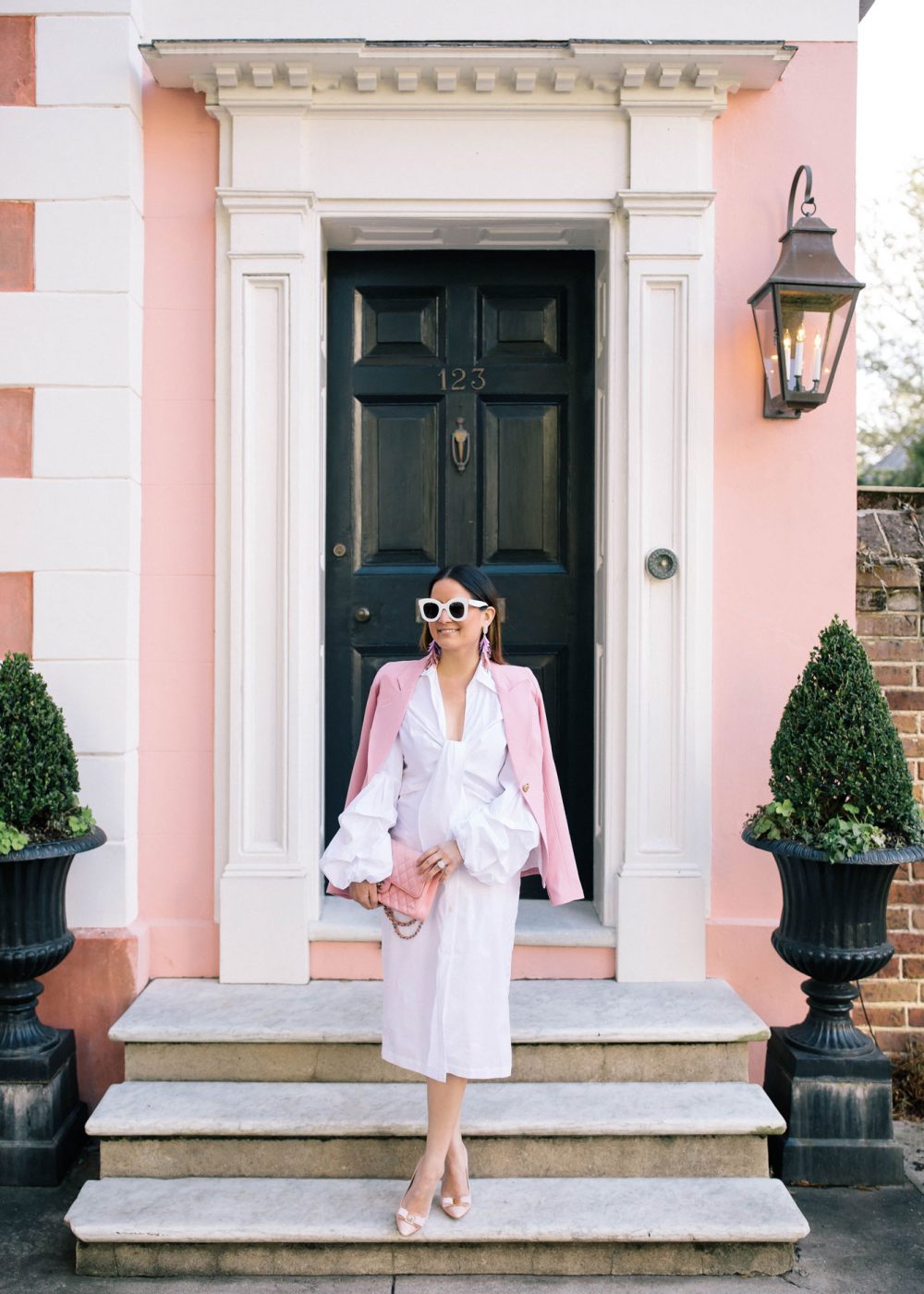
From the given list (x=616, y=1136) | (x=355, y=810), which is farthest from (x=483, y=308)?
(x=616, y=1136)

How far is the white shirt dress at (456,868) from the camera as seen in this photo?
281 centimetres

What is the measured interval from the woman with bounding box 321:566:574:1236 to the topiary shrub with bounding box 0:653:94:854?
41.3 inches

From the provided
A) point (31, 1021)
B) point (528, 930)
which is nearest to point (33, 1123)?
point (31, 1021)

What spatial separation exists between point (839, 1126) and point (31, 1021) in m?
2.51

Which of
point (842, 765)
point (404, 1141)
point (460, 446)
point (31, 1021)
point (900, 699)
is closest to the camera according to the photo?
point (404, 1141)

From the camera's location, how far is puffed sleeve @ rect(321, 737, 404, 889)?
111 inches

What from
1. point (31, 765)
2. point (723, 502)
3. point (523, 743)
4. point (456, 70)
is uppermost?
point (456, 70)

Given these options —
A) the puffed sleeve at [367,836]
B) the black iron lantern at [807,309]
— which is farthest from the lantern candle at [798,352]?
the puffed sleeve at [367,836]

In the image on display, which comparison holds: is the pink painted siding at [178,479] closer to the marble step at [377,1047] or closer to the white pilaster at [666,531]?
the marble step at [377,1047]

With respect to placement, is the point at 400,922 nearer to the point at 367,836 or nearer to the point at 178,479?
the point at 367,836

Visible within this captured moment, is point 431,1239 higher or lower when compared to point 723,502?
lower

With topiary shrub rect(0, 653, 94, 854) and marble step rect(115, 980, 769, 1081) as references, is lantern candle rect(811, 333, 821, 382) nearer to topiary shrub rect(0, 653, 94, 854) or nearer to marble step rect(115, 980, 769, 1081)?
marble step rect(115, 980, 769, 1081)

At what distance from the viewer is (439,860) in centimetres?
277

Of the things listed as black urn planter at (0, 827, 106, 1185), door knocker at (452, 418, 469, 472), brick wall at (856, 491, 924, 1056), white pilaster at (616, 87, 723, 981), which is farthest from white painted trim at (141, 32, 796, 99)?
black urn planter at (0, 827, 106, 1185)
